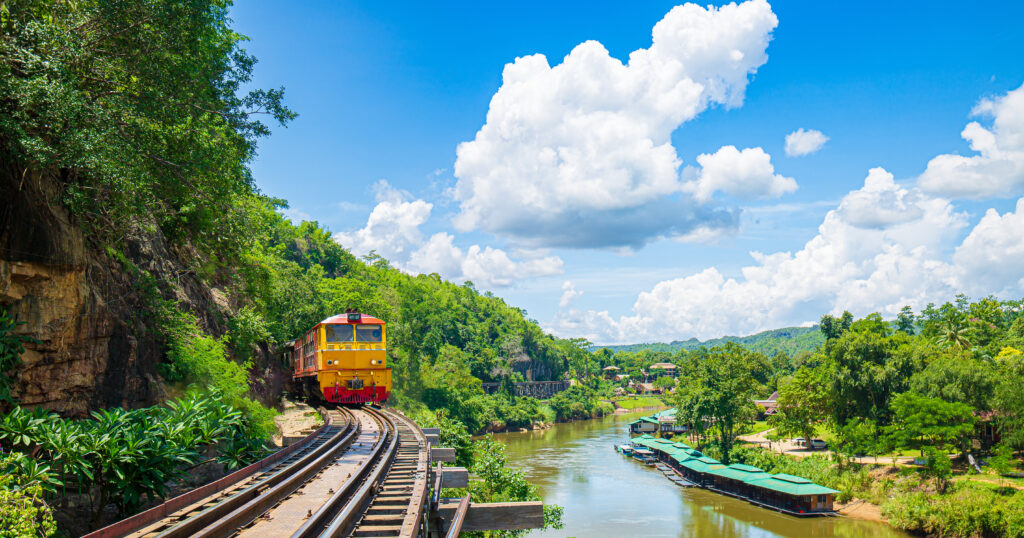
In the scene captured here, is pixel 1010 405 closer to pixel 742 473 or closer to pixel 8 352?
pixel 742 473

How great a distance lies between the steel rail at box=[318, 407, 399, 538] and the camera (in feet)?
24.6

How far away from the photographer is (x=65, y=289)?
1146 centimetres

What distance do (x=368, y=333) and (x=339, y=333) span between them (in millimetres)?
1173

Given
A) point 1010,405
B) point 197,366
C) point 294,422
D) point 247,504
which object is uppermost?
point 197,366

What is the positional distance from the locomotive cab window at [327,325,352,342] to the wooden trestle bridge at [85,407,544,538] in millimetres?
9531

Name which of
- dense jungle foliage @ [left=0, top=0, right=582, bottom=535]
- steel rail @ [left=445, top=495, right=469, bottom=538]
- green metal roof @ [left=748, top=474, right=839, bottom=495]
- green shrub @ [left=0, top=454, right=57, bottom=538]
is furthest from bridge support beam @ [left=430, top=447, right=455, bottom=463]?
green metal roof @ [left=748, top=474, right=839, bottom=495]

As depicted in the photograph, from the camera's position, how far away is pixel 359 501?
8.77 metres

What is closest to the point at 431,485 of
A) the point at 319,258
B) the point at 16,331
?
the point at 16,331

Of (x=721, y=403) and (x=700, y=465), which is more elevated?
(x=721, y=403)

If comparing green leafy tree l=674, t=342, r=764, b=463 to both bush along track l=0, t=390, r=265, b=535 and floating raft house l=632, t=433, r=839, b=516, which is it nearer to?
floating raft house l=632, t=433, r=839, b=516

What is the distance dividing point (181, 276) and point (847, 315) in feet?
269

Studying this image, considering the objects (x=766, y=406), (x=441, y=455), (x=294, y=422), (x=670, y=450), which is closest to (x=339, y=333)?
(x=294, y=422)

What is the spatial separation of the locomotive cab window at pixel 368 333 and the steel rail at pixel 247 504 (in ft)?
36.8

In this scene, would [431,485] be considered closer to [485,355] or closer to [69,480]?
[69,480]
